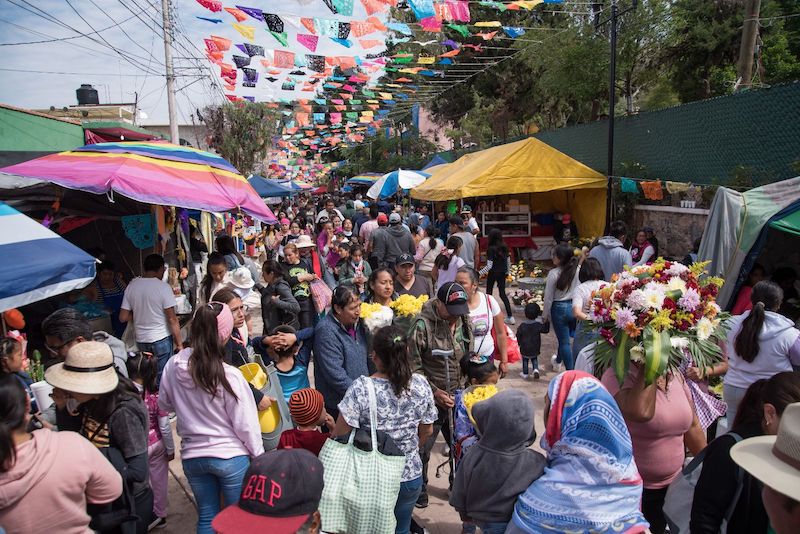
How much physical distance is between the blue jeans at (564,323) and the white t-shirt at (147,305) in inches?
158

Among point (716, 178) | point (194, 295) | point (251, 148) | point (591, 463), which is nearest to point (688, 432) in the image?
point (591, 463)

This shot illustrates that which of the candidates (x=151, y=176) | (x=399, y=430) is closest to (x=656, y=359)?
(x=399, y=430)

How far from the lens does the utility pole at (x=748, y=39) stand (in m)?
10.5

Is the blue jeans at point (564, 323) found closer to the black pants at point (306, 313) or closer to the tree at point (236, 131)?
the black pants at point (306, 313)

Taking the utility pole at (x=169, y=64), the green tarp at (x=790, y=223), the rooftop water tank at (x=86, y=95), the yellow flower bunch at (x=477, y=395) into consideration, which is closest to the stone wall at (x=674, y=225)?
the green tarp at (x=790, y=223)

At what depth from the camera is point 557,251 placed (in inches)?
226

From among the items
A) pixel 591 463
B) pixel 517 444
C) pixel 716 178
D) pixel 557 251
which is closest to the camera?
pixel 591 463

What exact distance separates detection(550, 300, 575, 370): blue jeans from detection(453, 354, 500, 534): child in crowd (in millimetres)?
2054

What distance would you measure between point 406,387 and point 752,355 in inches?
101

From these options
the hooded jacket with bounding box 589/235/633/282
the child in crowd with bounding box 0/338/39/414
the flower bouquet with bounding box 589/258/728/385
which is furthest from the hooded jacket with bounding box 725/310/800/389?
the child in crowd with bounding box 0/338/39/414

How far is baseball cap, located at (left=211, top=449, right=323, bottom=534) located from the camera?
1.85 metres

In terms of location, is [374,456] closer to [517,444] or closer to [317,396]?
[317,396]

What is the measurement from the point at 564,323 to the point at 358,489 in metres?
3.90

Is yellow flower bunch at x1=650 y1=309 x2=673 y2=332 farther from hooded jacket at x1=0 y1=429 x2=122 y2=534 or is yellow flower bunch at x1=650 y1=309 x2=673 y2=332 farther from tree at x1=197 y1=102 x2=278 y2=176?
tree at x1=197 y1=102 x2=278 y2=176
